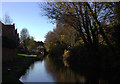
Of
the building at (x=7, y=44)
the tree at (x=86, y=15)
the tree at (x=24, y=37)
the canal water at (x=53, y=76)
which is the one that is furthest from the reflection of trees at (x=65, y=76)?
the tree at (x=24, y=37)

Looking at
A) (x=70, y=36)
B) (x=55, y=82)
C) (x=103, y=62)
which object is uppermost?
(x=70, y=36)

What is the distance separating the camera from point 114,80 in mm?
5145

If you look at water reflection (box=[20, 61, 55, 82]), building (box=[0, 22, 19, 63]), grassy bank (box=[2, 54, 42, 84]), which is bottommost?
water reflection (box=[20, 61, 55, 82])

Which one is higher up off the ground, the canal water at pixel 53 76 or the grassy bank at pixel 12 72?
the grassy bank at pixel 12 72

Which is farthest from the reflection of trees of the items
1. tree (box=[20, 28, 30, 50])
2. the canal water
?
tree (box=[20, 28, 30, 50])

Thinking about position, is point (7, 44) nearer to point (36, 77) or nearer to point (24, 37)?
point (36, 77)

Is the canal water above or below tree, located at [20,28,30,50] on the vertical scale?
below

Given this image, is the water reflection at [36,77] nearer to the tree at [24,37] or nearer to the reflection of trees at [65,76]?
the reflection of trees at [65,76]

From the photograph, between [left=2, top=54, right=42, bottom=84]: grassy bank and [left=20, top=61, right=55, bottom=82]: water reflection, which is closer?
[left=2, top=54, right=42, bottom=84]: grassy bank

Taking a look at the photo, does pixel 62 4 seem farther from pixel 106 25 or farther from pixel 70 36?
pixel 70 36

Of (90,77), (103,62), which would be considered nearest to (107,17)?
(90,77)

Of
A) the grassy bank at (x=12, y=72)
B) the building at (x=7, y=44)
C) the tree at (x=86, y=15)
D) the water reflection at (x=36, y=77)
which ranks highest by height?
the tree at (x=86, y=15)

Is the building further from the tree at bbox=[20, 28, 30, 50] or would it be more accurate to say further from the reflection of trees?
the tree at bbox=[20, 28, 30, 50]

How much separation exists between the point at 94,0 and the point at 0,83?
9.97 metres
